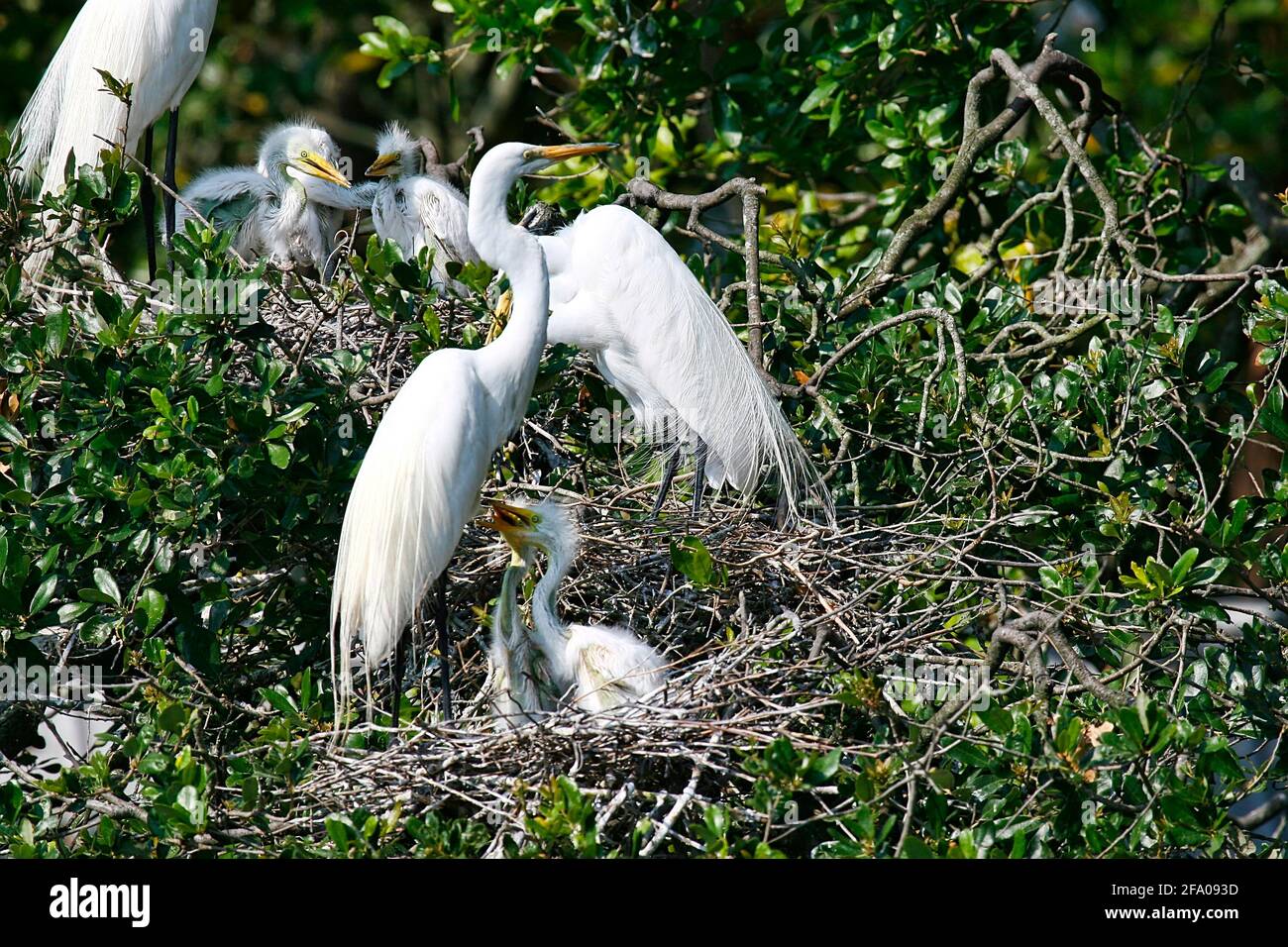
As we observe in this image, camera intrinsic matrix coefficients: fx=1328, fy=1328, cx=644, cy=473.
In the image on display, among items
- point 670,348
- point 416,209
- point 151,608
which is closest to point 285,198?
point 416,209

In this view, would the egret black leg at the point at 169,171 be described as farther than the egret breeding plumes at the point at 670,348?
Yes

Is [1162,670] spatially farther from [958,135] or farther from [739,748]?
[958,135]

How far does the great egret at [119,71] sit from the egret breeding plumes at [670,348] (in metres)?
1.15

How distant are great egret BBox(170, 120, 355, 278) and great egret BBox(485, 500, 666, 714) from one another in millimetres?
1395

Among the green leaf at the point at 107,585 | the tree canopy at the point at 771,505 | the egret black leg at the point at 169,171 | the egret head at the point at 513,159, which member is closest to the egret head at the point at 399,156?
the tree canopy at the point at 771,505

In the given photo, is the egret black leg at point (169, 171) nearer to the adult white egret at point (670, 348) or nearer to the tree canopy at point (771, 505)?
the tree canopy at point (771, 505)

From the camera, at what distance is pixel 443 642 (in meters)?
2.61

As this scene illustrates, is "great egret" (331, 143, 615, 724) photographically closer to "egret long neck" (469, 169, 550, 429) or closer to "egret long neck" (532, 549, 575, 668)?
"egret long neck" (469, 169, 550, 429)

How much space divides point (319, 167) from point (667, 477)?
138 cm

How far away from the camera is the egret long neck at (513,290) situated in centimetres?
257

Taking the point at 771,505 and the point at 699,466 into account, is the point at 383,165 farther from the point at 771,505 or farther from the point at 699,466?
the point at 771,505

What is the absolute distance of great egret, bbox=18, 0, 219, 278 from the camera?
3.54 meters

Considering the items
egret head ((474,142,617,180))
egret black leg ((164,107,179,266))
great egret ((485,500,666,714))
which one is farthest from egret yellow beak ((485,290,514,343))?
egret black leg ((164,107,179,266))

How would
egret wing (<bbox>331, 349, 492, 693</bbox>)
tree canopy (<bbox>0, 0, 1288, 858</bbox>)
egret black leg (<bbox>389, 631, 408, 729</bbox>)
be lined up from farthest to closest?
1. egret black leg (<bbox>389, 631, 408, 729</bbox>)
2. egret wing (<bbox>331, 349, 492, 693</bbox>)
3. tree canopy (<bbox>0, 0, 1288, 858</bbox>)
